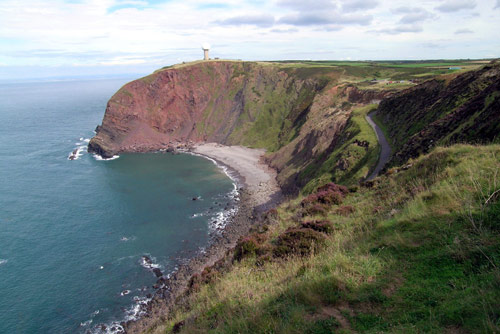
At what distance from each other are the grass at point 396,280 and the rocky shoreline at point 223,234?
830cm

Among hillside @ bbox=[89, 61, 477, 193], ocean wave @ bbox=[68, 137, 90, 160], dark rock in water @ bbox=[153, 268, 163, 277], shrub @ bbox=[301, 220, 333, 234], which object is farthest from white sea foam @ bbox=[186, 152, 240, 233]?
ocean wave @ bbox=[68, 137, 90, 160]

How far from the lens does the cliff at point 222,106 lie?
9869cm

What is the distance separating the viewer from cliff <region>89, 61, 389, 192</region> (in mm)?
98688

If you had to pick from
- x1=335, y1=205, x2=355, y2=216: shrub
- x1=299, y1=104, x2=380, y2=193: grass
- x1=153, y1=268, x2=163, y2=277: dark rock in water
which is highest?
x1=335, y1=205, x2=355, y2=216: shrub

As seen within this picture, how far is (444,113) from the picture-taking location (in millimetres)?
36969

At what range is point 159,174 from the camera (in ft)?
266

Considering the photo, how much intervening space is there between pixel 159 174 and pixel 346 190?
67073mm

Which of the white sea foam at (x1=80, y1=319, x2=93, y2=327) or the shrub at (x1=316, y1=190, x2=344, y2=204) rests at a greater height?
the shrub at (x1=316, y1=190, x2=344, y2=204)

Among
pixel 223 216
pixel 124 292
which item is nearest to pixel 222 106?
pixel 223 216

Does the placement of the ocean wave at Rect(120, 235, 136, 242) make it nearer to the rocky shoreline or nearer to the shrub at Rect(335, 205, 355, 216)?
the rocky shoreline

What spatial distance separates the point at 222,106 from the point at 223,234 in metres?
85.5

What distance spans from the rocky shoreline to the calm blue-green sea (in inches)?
71.0

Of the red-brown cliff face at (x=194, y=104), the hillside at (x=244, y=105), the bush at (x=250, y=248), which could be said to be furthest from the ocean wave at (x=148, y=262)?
the red-brown cliff face at (x=194, y=104)

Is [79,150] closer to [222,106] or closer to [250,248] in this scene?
[222,106]
